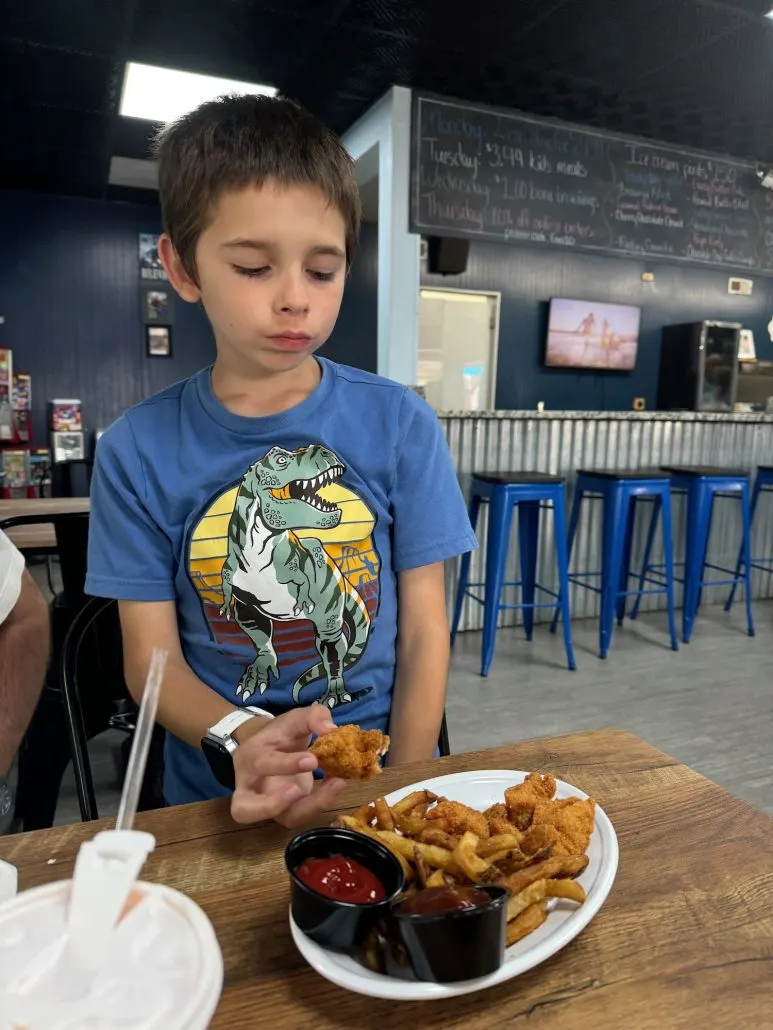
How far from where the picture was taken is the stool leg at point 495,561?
3492mm

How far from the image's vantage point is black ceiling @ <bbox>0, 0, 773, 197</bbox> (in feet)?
11.6

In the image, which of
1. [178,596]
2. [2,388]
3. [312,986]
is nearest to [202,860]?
[312,986]

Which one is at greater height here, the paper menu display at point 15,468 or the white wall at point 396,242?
the white wall at point 396,242

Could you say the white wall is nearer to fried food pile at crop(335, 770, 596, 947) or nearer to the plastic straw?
fried food pile at crop(335, 770, 596, 947)

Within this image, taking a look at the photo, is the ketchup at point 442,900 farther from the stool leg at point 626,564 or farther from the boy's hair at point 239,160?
the stool leg at point 626,564

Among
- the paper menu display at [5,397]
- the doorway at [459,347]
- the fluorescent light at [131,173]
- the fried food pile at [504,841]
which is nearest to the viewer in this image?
the fried food pile at [504,841]

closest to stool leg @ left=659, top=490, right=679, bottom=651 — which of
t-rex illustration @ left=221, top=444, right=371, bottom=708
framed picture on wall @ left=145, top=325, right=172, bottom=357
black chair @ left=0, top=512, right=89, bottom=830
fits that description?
black chair @ left=0, top=512, right=89, bottom=830

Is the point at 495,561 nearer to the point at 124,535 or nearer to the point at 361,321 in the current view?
the point at 124,535

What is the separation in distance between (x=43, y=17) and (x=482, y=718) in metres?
4.20

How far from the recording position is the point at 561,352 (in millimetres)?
7938

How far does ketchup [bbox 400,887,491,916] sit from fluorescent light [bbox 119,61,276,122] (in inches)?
182

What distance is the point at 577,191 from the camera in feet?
15.4

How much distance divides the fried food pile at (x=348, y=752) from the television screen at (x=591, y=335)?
7676 mm

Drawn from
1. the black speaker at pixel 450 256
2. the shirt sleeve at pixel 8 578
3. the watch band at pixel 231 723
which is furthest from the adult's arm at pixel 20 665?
the black speaker at pixel 450 256
